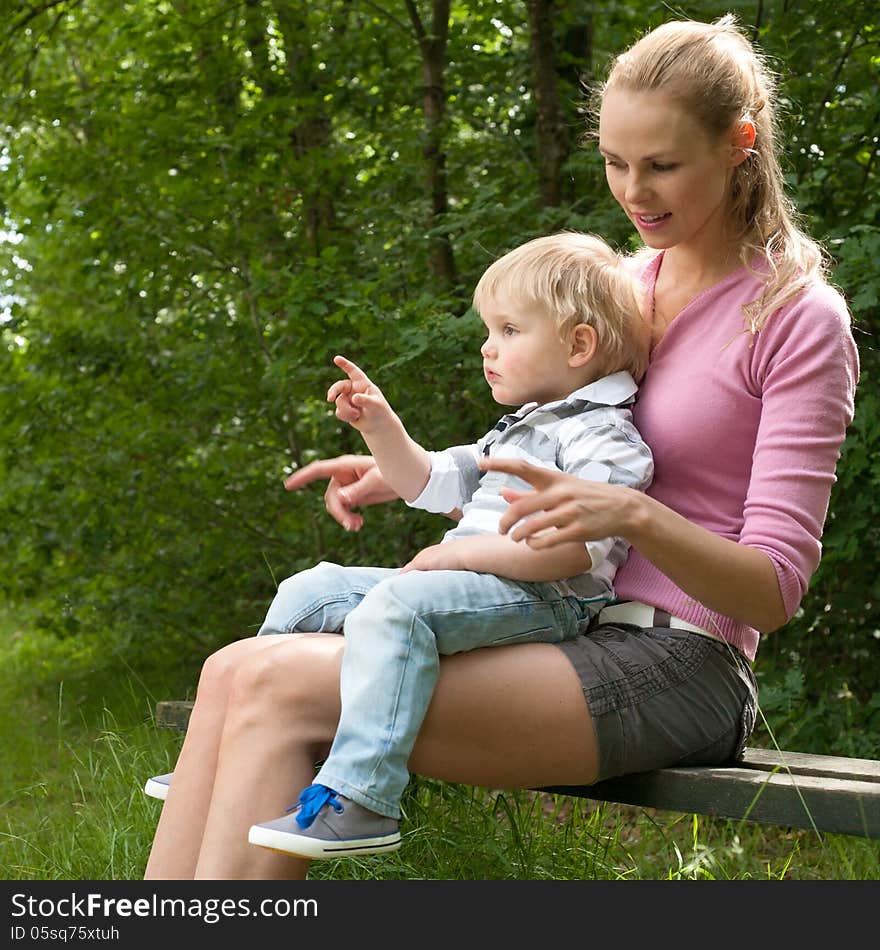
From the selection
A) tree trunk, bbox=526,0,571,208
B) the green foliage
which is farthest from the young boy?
tree trunk, bbox=526,0,571,208

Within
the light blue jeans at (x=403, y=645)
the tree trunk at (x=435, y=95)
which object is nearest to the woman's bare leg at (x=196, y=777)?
the light blue jeans at (x=403, y=645)

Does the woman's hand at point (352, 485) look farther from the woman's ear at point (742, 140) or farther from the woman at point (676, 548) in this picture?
the woman's ear at point (742, 140)

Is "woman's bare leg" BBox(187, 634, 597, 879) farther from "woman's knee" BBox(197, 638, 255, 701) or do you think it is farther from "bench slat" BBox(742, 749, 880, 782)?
"bench slat" BBox(742, 749, 880, 782)

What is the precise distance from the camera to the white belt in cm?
212

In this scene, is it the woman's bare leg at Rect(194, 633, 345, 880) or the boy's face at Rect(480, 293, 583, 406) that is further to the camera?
the boy's face at Rect(480, 293, 583, 406)

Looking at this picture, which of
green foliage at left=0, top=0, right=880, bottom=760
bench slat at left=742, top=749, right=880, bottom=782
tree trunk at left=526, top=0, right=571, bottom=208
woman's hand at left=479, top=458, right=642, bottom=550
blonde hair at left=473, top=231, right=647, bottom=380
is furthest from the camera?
tree trunk at left=526, top=0, right=571, bottom=208

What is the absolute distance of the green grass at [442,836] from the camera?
2629 mm

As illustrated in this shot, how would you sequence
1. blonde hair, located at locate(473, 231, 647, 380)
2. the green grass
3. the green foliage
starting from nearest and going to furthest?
blonde hair, located at locate(473, 231, 647, 380), the green grass, the green foliage

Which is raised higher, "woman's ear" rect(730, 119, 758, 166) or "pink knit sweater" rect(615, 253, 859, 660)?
"woman's ear" rect(730, 119, 758, 166)

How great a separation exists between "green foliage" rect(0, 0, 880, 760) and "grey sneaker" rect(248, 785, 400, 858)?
7.94 ft

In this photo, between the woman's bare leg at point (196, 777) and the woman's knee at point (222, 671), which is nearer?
the woman's bare leg at point (196, 777)

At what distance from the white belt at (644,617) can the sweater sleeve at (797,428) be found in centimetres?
17

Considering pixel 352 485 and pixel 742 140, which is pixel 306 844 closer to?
pixel 352 485

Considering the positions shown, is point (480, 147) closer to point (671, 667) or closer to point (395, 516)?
point (395, 516)
